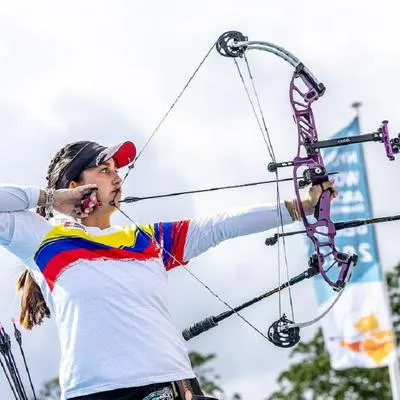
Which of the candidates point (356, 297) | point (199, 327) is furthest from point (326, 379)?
point (199, 327)

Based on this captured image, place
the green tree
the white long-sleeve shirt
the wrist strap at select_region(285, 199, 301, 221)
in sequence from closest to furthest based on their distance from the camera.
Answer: the white long-sleeve shirt
the wrist strap at select_region(285, 199, 301, 221)
the green tree

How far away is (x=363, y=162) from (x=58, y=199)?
34.4 feet

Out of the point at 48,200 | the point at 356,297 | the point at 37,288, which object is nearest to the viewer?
the point at 48,200

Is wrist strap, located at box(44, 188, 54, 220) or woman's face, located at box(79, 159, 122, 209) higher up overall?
woman's face, located at box(79, 159, 122, 209)

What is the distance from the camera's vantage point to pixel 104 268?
4.46m

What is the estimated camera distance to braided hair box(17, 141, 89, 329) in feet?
15.4

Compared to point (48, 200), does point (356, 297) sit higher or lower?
higher

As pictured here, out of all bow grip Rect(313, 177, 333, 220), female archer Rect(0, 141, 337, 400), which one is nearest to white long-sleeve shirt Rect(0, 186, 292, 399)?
female archer Rect(0, 141, 337, 400)

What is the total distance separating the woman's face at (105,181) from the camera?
4670mm

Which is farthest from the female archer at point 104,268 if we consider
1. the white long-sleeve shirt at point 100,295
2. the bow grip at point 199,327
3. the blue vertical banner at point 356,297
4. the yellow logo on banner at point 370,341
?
the yellow logo on banner at point 370,341

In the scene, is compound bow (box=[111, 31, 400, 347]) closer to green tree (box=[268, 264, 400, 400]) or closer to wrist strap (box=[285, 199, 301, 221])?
wrist strap (box=[285, 199, 301, 221])

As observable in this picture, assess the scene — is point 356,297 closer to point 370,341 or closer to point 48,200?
point 370,341

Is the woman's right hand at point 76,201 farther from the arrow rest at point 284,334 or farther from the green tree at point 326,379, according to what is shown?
the green tree at point 326,379

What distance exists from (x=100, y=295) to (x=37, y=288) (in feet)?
1.47
